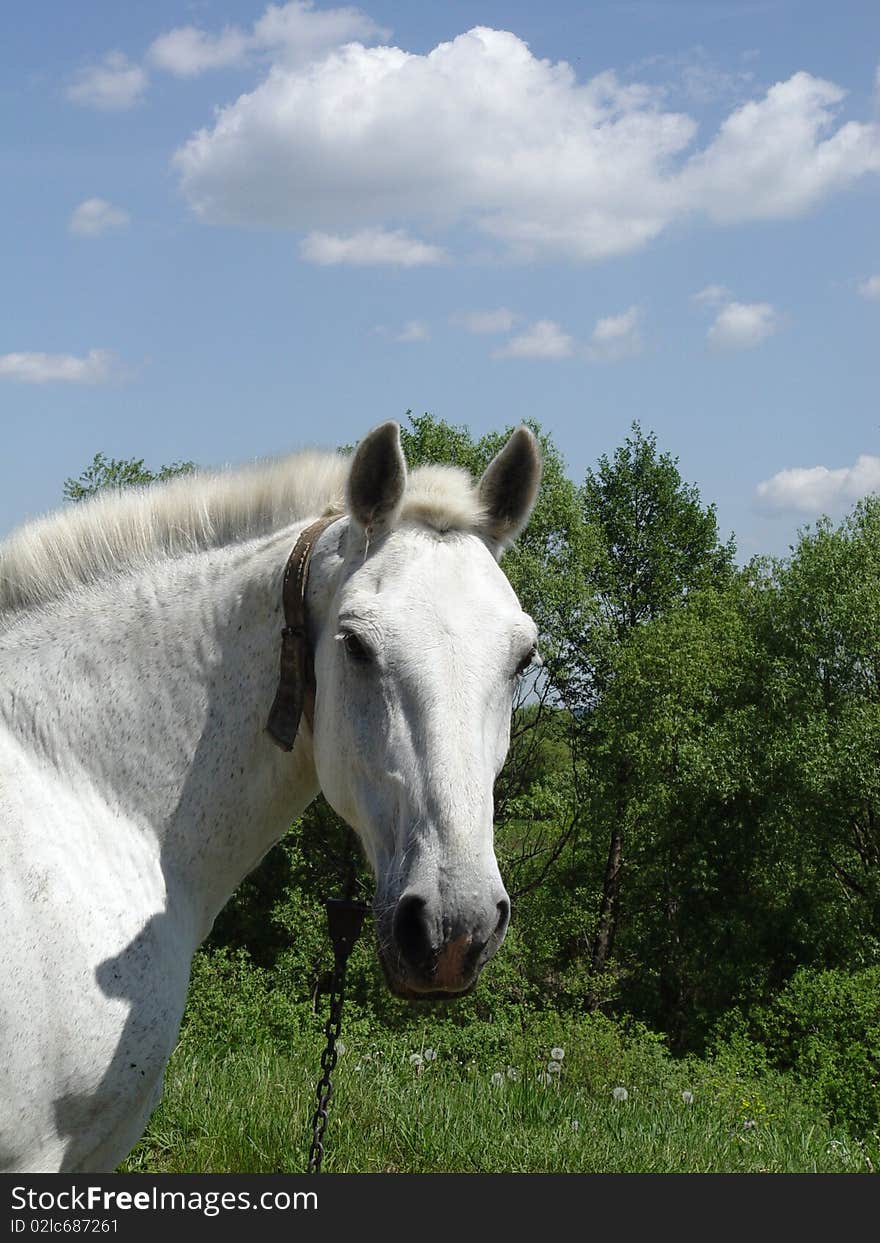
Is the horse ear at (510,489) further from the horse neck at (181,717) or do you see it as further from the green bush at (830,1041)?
the green bush at (830,1041)

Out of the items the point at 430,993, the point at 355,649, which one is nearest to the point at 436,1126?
the point at 430,993

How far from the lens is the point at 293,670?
119 inches

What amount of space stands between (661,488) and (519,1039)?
110 ft

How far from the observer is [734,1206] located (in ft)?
13.4

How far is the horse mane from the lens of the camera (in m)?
3.24

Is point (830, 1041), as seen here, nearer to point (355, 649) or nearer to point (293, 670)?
point (293, 670)

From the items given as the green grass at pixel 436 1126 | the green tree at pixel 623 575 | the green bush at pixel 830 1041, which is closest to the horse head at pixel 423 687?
the green grass at pixel 436 1126

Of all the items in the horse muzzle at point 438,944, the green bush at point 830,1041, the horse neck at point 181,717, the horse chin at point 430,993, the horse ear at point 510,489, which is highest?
the horse ear at point 510,489

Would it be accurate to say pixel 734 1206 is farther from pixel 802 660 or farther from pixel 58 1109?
pixel 802 660

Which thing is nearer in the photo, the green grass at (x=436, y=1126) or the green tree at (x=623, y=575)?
the green grass at (x=436, y=1126)

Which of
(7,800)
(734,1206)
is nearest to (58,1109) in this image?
(7,800)

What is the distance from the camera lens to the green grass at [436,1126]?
536 centimetres

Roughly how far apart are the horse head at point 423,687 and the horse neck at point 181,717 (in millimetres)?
255

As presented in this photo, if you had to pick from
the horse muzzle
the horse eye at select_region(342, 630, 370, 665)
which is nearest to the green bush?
the horse muzzle
